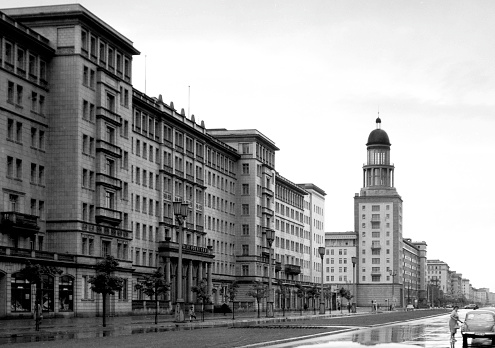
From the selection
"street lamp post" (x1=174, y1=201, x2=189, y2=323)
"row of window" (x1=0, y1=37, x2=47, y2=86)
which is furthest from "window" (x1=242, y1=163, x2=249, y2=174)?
"street lamp post" (x1=174, y1=201, x2=189, y2=323)

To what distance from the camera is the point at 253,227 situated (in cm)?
15425

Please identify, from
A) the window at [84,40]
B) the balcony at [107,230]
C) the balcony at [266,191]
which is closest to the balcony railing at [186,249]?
the balcony at [107,230]

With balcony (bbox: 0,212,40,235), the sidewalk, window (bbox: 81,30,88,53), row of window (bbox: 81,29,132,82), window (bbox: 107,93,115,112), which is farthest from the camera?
window (bbox: 107,93,115,112)

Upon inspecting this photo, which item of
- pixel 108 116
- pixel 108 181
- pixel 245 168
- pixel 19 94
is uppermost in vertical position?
pixel 245 168

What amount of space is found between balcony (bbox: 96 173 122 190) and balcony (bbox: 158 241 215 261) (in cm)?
2219

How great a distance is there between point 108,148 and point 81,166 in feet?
19.2

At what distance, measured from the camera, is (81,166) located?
8844 centimetres

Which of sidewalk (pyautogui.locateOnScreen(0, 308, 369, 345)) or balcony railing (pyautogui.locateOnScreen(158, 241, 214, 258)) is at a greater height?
balcony railing (pyautogui.locateOnScreen(158, 241, 214, 258))

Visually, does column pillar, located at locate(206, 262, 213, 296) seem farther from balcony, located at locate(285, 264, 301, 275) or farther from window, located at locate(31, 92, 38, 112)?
window, located at locate(31, 92, 38, 112)

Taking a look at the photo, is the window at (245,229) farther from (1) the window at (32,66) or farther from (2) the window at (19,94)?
(2) the window at (19,94)

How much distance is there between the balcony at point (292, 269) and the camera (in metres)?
177

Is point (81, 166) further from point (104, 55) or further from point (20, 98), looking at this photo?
point (104, 55)

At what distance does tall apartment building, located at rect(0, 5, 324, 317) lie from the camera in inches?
3191

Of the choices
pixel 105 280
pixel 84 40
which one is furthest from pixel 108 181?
pixel 105 280
